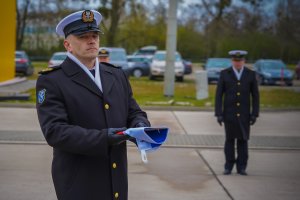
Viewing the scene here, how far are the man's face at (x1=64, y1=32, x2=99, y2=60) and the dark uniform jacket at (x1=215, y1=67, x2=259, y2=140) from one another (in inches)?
179

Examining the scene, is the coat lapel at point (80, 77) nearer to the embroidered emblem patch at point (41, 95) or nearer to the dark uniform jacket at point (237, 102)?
the embroidered emblem patch at point (41, 95)

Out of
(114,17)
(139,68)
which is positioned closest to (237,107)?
(139,68)

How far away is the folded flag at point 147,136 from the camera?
281 centimetres

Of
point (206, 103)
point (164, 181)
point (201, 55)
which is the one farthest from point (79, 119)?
point (201, 55)

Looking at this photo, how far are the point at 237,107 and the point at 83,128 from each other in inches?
187

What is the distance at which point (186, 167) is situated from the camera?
7.65m

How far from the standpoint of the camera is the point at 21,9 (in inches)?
1703

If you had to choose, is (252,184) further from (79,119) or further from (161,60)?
(161,60)

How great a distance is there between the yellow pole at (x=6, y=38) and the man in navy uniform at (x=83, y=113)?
9.69 metres

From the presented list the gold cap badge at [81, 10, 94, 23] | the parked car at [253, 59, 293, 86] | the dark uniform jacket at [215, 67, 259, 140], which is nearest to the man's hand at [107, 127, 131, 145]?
the gold cap badge at [81, 10, 94, 23]

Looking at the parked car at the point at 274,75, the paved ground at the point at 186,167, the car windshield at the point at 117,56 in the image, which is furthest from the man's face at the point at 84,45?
the parked car at the point at 274,75

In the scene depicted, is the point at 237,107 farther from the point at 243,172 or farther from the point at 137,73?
the point at 137,73

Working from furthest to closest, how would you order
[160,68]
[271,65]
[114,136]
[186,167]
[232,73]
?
[271,65] < [160,68] < [186,167] < [232,73] < [114,136]

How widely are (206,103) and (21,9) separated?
31.0 metres
